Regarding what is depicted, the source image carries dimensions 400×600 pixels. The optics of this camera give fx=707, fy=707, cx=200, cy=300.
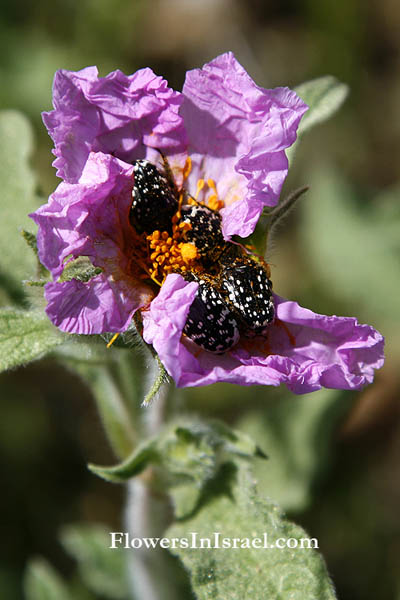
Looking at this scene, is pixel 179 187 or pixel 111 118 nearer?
pixel 111 118

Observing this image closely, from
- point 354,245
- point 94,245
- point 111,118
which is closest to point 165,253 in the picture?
point 94,245

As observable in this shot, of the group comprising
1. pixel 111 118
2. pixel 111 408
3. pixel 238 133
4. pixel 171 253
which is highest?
pixel 111 118

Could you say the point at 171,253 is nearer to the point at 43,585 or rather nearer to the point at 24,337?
the point at 24,337

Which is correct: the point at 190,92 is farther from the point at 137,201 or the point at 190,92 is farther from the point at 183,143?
the point at 137,201

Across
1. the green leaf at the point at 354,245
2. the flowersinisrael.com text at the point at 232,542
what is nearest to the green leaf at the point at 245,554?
the flowersinisrael.com text at the point at 232,542

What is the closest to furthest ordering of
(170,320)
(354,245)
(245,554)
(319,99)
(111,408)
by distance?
(170,320) → (245,554) → (319,99) → (111,408) → (354,245)

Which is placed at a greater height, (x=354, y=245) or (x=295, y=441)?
(x=354, y=245)

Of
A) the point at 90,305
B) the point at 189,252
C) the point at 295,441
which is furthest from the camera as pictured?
the point at 295,441
